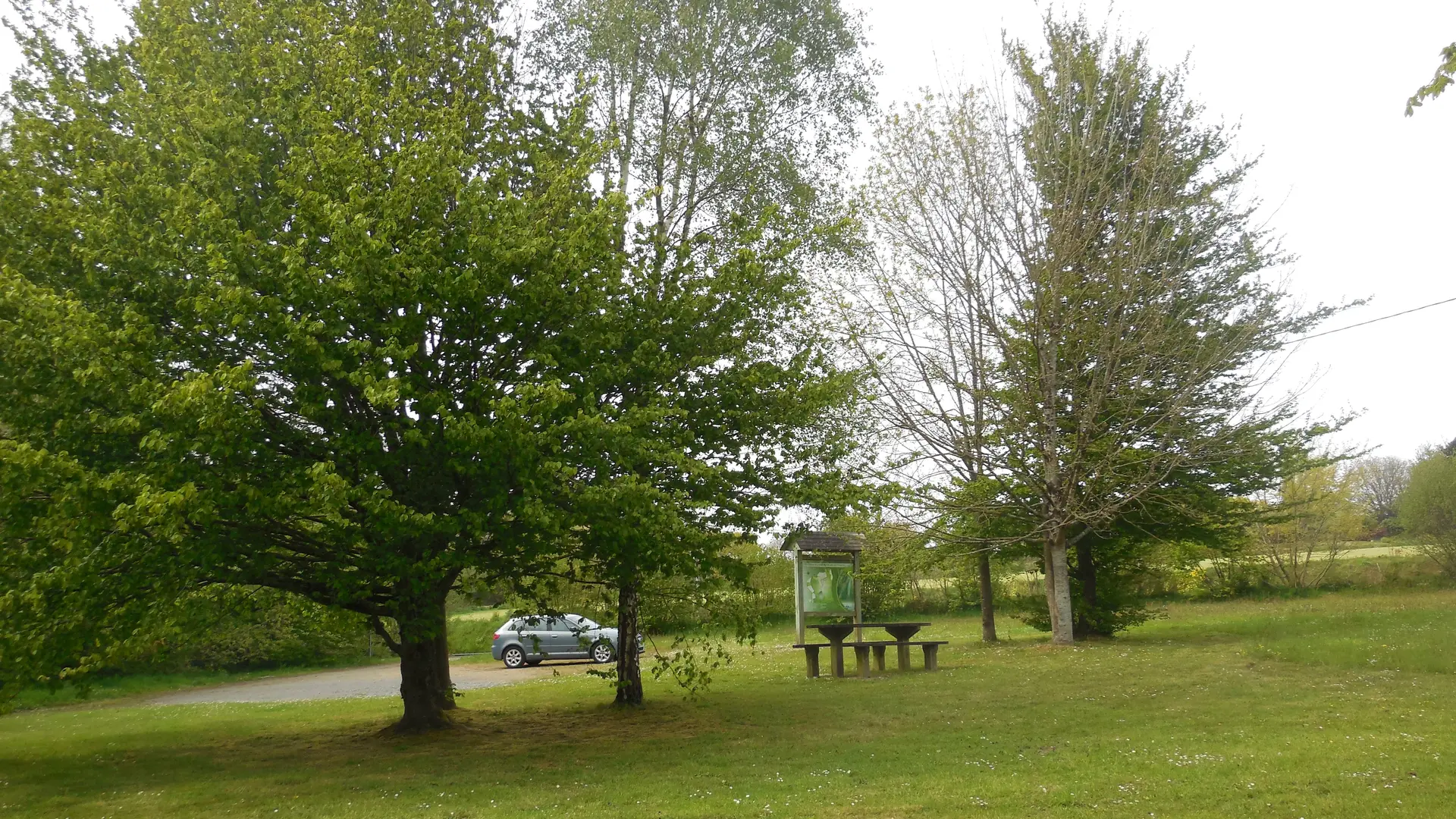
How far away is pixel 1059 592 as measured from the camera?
2022cm

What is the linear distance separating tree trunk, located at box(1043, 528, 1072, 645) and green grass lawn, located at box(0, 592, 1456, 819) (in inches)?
91.2

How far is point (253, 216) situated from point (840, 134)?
34.5 feet

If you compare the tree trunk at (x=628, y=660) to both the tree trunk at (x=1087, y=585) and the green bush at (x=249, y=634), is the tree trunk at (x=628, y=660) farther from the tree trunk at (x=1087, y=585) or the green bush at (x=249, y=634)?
the tree trunk at (x=1087, y=585)

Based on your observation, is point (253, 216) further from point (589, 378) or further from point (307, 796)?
point (307, 796)

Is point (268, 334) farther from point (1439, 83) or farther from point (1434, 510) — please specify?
point (1434, 510)

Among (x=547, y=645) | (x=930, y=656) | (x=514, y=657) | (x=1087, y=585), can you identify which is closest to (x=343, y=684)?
(x=514, y=657)

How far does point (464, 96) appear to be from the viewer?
1188 cm

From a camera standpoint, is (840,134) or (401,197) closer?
(401,197)

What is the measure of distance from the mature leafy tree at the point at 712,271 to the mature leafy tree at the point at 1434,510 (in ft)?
101

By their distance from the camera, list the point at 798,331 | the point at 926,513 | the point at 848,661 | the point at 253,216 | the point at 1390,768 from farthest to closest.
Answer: the point at 848,661, the point at 926,513, the point at 798,331, the point at 253,216, the point at 1390,768

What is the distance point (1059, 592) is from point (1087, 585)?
305 cm

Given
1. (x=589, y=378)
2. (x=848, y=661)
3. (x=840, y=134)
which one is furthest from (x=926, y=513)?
(x=589, y=378)

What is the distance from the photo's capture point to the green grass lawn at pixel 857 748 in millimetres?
7215

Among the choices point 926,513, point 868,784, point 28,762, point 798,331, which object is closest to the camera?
point 868,784
